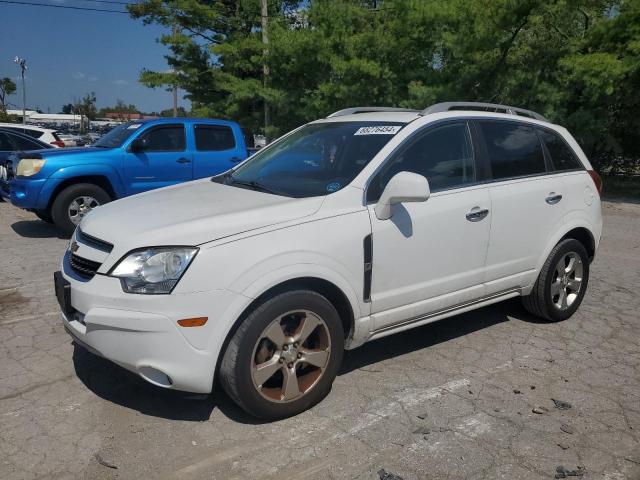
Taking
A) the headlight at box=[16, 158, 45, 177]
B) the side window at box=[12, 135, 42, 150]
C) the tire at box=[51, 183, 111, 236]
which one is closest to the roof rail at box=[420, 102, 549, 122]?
the tire at box=[51, 183, 111, 236]

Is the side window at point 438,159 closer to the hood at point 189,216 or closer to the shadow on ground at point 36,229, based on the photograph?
the hood at point 189,216

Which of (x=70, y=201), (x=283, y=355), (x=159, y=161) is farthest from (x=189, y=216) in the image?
(x=159, y=161)

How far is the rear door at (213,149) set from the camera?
945 centimetres

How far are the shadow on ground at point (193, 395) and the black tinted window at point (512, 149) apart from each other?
1.35m

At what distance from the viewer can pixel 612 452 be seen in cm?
305

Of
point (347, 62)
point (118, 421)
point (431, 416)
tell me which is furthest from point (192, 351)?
point (347, 62)

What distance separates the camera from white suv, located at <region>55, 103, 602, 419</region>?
294 centimetres

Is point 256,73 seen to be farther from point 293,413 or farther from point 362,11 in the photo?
point 293,413

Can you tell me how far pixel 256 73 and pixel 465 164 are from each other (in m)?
21.6

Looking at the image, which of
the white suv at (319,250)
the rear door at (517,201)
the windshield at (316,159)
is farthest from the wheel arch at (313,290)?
the rear door at (517,201)

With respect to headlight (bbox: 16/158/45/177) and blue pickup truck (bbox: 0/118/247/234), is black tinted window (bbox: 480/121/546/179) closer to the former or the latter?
blue pickup truck (bbox: 0/118/247/234)

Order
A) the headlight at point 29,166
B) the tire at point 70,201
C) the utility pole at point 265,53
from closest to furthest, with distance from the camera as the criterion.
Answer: the headlight at point 29,166 < the tire at point 70,201 < the utility pole at point 265,53

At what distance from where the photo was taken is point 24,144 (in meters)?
11.9

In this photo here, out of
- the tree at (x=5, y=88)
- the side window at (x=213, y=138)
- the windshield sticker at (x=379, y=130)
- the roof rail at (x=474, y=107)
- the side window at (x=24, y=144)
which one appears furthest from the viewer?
the tree at (x=5, y=88)
